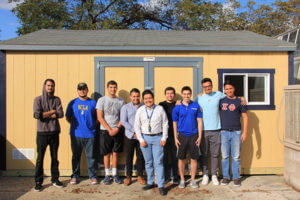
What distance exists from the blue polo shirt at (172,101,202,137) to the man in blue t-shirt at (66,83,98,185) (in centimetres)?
157

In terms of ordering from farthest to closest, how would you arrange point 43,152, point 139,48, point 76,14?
point 76,14, point 139,48, point 43,152

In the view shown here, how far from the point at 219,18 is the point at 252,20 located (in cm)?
367

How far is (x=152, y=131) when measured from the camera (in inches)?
160

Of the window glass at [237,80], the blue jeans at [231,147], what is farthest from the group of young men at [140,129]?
the window glass at [237,80]

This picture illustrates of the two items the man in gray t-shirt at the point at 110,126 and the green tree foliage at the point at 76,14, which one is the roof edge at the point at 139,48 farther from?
the green tree foliage at the point at 76,14

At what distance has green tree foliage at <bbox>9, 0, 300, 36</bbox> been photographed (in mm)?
15391

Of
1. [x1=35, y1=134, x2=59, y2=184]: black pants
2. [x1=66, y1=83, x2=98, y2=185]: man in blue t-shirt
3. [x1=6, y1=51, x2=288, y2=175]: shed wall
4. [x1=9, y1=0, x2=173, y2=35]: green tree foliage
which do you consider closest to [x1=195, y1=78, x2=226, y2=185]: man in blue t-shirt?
[x1=6, y1=51, x2=288, y2=175]: shed wall

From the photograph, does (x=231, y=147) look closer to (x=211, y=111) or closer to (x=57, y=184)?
(x=211, y=111)

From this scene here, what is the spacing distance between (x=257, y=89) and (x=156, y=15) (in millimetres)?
16507

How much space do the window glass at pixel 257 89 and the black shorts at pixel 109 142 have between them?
296 centimetres

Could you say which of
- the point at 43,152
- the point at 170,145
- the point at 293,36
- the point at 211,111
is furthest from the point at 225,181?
the point at 293,36

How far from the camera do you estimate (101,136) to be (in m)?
4.61

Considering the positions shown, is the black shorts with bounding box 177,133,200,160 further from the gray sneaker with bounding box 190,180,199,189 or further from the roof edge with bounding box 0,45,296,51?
the roof edge with bounding box 0,45,296,51

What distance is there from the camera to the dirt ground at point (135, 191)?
4098mm
